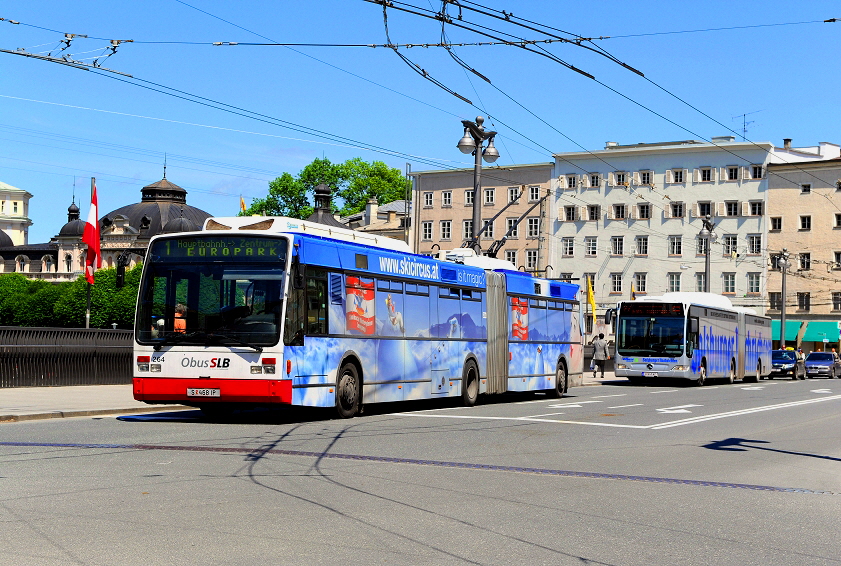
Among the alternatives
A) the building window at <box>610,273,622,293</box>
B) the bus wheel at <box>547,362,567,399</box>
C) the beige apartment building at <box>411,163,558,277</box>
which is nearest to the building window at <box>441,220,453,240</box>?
the beige apartment building at <box>411,163,558,277</box>

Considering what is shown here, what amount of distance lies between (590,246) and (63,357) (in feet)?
253

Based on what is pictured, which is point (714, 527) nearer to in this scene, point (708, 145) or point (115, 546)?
point (115, 546)

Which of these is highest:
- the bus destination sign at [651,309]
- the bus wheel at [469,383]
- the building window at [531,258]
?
the building window at [531,258]

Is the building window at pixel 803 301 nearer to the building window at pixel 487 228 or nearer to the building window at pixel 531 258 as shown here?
the building window at pixel 531 258

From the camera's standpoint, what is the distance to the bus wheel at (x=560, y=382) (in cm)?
2928

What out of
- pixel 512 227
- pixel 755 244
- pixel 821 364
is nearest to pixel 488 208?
pixel 755 244

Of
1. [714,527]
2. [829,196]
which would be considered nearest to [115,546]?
[714,527]

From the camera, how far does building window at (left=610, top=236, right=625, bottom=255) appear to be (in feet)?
323

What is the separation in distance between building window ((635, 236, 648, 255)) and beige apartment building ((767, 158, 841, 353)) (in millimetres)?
10497

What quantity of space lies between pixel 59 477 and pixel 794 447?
10756 millimetres

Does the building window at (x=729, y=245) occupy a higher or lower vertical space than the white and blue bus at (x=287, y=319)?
higher

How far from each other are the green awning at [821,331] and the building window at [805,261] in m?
4.39

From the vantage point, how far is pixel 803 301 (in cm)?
9106

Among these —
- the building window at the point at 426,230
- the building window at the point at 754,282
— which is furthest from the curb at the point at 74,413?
the building window at the point at 426,230
